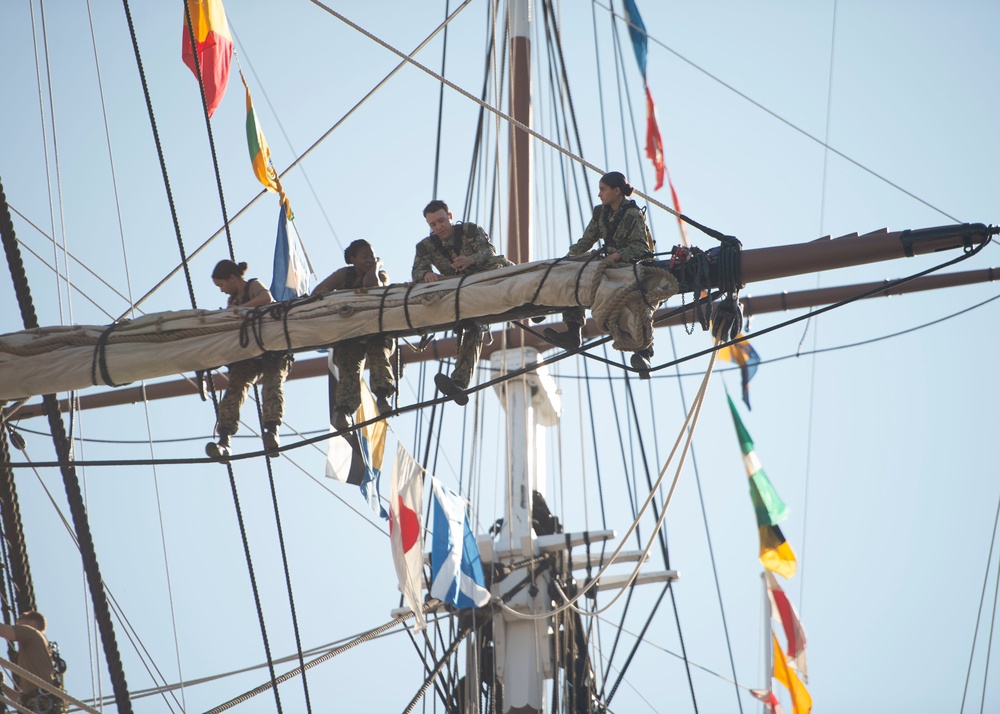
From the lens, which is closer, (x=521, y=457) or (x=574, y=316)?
(x=574, y=316)

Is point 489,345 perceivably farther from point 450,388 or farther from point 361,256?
point 450,388

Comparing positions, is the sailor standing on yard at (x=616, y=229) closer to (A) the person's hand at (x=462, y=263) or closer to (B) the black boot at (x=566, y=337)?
(B) the black boot at (x=566, y=337)

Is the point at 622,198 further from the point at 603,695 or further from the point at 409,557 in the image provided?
the point at 603,695

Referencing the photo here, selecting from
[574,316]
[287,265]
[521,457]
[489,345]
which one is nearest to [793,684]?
[521,457]

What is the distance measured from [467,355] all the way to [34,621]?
3187mm

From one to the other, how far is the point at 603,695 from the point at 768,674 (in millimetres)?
2055

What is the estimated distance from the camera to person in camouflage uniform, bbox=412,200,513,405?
9180 mm

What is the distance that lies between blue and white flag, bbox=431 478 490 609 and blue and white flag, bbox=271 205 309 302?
228 centimetres

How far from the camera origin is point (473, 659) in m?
15.8

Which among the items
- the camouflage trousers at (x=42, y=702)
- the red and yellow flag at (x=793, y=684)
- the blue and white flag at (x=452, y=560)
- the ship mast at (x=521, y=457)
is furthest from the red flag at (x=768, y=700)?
the camouflage trousers at (x=42, y=702)

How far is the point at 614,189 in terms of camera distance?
28.8 ft

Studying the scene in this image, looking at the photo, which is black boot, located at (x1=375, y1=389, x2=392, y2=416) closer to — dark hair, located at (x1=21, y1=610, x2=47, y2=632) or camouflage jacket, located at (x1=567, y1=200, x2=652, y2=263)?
camouflage jacket, located at (x1=567, y1=200, x2=652, y2=263)

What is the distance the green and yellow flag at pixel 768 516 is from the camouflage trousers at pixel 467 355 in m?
9.31

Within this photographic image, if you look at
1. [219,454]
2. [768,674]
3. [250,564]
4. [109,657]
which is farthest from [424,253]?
[768,674]
